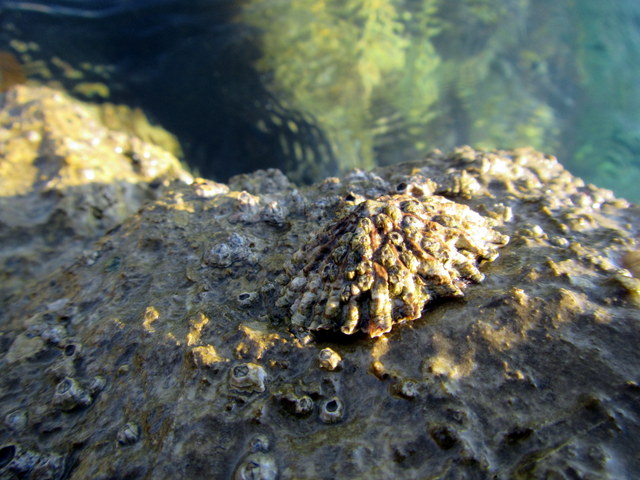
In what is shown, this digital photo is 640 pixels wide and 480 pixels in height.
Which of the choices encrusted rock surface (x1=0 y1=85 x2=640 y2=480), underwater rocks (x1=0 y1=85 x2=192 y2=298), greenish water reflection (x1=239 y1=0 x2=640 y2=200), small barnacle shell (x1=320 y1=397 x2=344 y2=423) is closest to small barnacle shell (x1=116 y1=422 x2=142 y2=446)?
encrusted rock surface (x1=0 y1=85 x2=640 y2=480)

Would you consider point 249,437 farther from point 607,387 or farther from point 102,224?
point 102,224

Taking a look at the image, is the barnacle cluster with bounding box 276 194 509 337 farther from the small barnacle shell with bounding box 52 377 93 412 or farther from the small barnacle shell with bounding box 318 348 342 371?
the small barnacle shell with bounding box 52 377 93 412

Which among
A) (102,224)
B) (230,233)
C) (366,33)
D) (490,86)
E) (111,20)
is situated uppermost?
(111,20)

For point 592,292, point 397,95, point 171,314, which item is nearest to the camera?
point 592,292

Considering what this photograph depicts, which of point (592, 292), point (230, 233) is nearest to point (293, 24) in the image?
point (230, 233)

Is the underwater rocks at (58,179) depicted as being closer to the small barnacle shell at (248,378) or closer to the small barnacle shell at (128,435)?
the small barnacle shell at (128,435)

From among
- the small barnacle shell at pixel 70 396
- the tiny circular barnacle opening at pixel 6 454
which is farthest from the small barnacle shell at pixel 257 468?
the tiny circular barnacle opening at pixel 6 454

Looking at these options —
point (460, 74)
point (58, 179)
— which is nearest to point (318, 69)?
point (460, 74)
